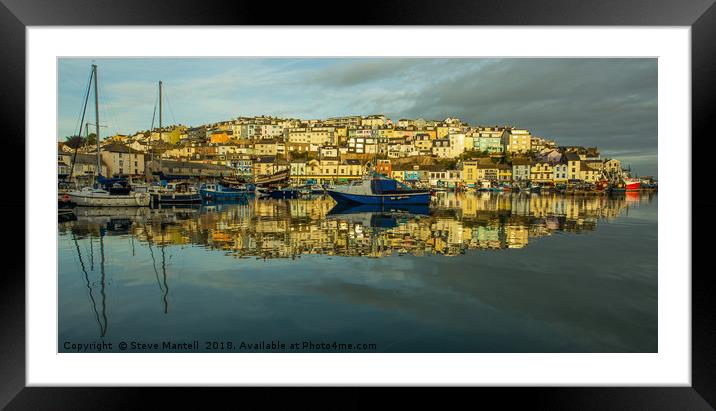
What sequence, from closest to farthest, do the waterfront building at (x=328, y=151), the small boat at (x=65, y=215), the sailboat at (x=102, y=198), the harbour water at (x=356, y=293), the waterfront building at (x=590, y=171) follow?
the harbour water at (x=356, y=293), the small boat at (x=65, y=215), the sailboat at (x=102, y=198), the waterfront building at (x=590, y=171), the waterfront building at (x=328, y=151)

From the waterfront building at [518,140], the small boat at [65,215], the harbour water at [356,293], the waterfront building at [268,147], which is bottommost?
the harbour water at [356,293]

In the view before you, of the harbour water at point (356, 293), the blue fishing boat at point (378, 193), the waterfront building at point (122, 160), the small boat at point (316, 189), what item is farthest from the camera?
the small boat at point (316, 189)

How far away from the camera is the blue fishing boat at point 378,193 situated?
17438mm

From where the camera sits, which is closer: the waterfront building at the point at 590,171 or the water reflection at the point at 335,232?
the water reflection at the point at 335,232

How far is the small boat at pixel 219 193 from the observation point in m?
21.8

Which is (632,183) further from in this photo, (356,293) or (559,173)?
(356,293)

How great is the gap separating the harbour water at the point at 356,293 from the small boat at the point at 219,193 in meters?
13.6

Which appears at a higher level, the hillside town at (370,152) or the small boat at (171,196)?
the hillside town at (370,152)

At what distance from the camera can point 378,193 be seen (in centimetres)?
1773

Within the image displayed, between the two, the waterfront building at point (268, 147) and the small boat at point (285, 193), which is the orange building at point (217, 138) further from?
the small boat at point (285, 193)

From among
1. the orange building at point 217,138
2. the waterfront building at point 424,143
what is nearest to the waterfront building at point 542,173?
the waterfront building at point 424,143
